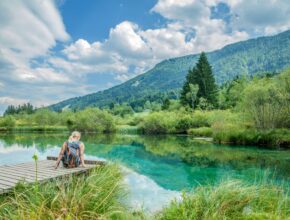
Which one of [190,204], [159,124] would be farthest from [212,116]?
[190,204]

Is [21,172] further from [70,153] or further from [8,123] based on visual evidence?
[8,123]

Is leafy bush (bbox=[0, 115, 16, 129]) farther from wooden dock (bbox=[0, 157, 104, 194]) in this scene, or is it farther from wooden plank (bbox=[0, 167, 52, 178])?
wooden plank (bbox=[0, 167, 52, 178])

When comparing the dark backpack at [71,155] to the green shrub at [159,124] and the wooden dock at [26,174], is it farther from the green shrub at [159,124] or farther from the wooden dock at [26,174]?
the green shrub at [159,124]

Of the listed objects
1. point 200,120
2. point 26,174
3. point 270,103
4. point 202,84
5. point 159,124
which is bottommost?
point 26,174

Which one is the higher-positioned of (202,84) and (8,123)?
(202,84)

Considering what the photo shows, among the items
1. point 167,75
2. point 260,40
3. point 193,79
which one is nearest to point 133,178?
point 193,79

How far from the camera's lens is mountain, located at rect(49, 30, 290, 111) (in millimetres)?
139113

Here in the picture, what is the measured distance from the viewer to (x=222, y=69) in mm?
154500

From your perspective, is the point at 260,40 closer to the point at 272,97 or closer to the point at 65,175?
the point at 272,97

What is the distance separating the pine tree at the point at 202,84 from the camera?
50.4 metres

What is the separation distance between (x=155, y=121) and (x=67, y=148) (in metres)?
34.3

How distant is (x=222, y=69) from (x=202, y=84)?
109 m

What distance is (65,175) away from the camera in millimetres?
5770

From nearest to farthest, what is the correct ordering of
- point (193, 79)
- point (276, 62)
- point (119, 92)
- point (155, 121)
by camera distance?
point (155, 121)
point (193, 79)
point (276, 62)
point (119, 92)
